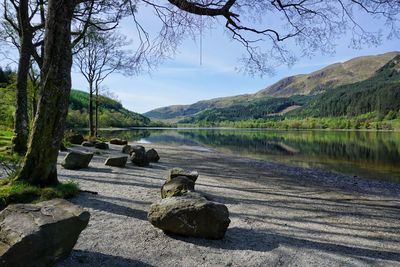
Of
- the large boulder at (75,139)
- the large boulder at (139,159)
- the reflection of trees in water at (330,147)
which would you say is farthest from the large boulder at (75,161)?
the reflection of trees in water at (330,147)

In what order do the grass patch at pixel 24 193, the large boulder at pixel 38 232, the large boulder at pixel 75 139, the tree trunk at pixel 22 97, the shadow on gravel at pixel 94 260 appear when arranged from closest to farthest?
1. the large boulder at pixel 38 232
2. the shadow on gravel at pixel 94 260
3. the grass patch at pixel 24 193
4. the tree trunk at pixel 22 97
5. the large boulder at pixel 75 139

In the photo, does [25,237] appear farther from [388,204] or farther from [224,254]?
[388,204]

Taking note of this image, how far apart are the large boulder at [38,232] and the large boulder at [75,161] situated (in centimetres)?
1069

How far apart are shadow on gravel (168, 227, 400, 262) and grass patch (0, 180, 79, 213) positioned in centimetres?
340

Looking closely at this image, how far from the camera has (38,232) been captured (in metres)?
4.91

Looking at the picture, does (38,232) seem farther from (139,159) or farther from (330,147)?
(330,147)

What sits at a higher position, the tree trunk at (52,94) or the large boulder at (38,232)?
the tree trunk at (52,94)

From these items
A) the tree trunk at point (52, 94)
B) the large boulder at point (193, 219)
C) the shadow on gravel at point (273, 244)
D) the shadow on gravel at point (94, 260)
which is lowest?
the shadow on gravel at point (273, 244)

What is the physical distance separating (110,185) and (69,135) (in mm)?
21700

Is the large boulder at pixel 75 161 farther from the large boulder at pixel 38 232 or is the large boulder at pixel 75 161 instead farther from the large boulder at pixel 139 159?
the large boulder at pixel 38 232

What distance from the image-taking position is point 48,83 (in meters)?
8.66

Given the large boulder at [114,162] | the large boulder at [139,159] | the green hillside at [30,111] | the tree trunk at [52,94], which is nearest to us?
the tree trunk at [52,94]

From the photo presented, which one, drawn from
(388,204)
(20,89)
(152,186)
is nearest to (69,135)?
(20,89)

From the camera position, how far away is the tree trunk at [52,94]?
28.3 feet
